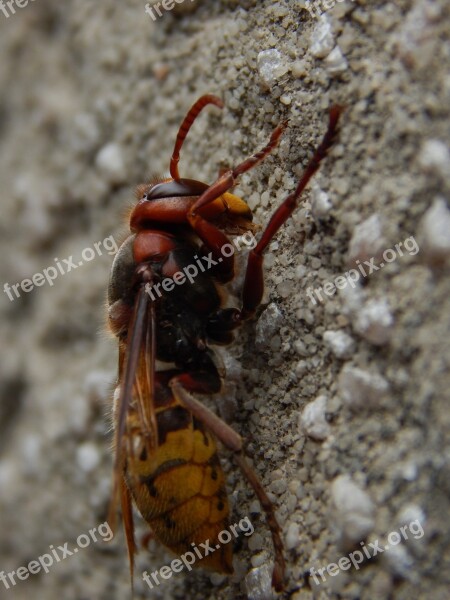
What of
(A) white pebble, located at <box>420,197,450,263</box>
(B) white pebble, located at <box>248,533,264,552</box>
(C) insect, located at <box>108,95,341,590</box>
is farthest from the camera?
Result: (B) white pebble, located at <box>248,533,264,552</box>

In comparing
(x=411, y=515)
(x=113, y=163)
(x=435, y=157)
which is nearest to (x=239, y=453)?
(x=411, y=515)

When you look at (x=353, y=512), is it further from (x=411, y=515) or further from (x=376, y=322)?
(x=376, y=322)

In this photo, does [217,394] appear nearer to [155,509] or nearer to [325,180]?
[155,509]

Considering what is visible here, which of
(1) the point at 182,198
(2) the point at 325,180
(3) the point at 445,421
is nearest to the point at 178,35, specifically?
(1) the point at 182,198

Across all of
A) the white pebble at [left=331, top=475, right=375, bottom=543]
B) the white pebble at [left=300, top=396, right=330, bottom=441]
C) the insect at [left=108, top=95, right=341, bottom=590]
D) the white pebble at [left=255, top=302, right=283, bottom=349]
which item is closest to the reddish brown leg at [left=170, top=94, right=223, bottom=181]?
the insect at [left=108, top=95, right=341, bottom=590]

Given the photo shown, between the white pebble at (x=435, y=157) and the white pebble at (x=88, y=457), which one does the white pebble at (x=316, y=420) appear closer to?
the white pebble at (x=435, y=157)

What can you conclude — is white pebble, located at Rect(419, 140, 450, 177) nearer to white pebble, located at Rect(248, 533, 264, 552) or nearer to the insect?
the insect
